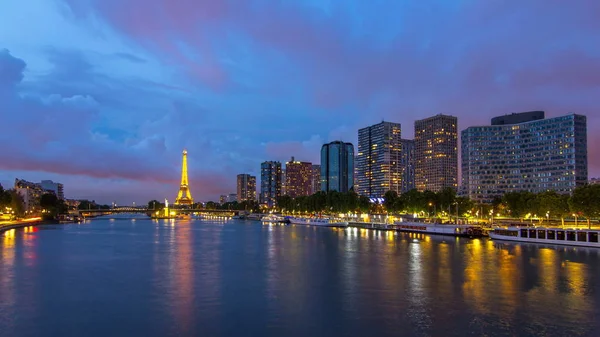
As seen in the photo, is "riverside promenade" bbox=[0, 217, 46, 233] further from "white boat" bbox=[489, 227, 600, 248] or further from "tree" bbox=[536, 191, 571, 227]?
"tree" bbox=[536, 191, 571, 227]

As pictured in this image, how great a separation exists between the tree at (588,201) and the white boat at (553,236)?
1649 centimetres

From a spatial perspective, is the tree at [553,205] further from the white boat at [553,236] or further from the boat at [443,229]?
the white boat at [553,236]

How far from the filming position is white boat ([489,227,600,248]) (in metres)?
78.5

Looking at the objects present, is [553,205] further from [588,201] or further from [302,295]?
[302,295]

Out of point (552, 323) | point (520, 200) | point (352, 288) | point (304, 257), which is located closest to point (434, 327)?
point (552, 323)

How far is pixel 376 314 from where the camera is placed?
31.0 metres

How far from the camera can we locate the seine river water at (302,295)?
2833cm

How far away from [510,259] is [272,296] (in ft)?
120

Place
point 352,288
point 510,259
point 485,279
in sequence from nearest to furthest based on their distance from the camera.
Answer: point 352,288
point 485,279
point 510,259

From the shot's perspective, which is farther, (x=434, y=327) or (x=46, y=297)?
(x=46, y=297)

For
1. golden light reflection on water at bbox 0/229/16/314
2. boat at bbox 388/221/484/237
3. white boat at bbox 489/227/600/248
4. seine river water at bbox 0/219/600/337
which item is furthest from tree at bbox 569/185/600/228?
golden light reflection on water at bbox 0/229/16/314

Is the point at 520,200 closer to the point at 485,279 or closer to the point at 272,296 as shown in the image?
the point at 485,279

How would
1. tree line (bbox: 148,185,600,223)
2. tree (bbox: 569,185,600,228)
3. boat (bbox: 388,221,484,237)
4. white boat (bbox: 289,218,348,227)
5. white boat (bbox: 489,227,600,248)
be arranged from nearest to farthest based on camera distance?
1. white boat (bbox: 489,227,600,248)
2. tree (bbox: 569,185,600,228)
3. tree line (bbox: 148,185,600,223)
4. boat (bbox: 388,221,484,237)
5. white boat (bbox: 289,218,348,227)

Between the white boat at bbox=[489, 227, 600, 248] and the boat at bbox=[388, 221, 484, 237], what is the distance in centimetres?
572
